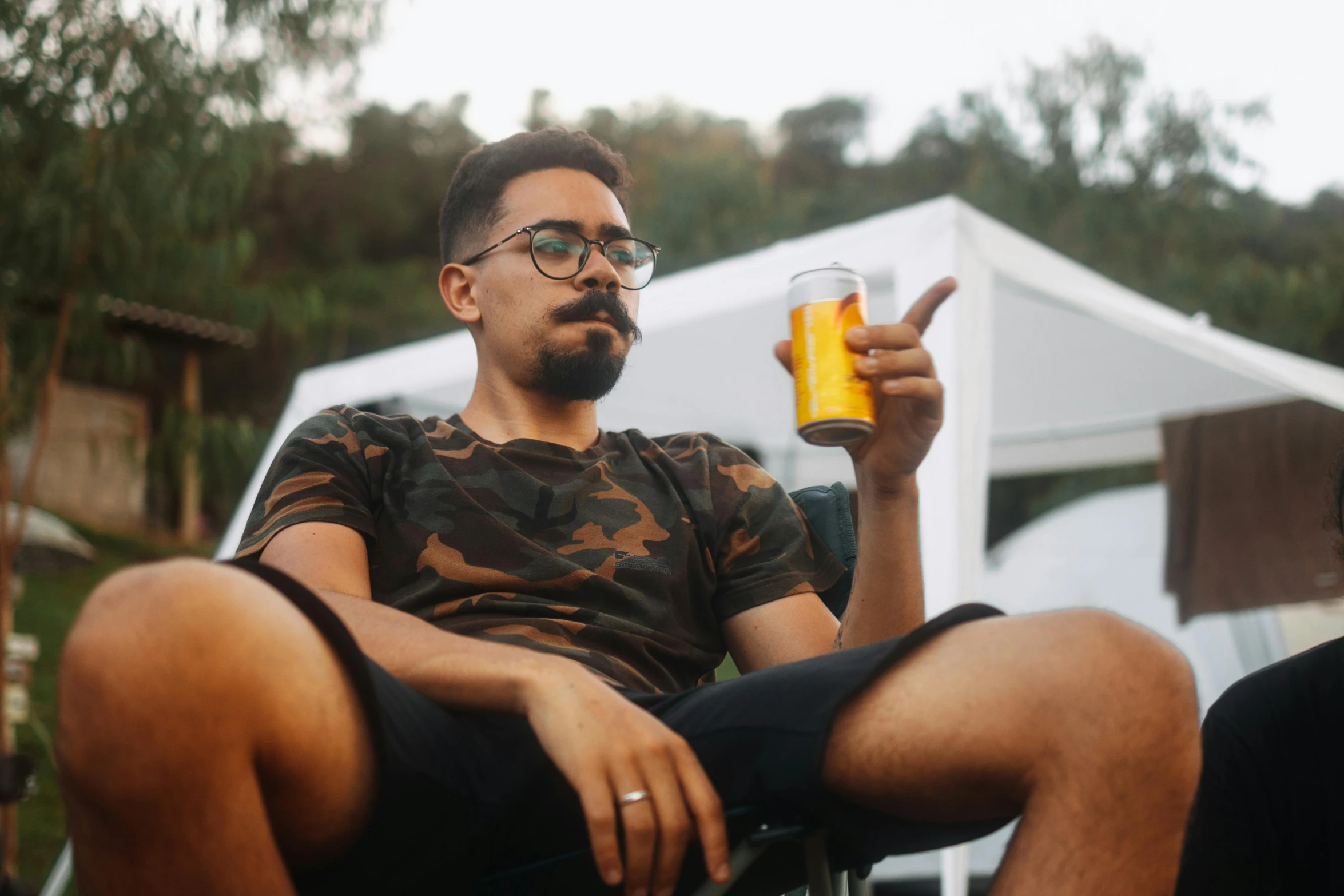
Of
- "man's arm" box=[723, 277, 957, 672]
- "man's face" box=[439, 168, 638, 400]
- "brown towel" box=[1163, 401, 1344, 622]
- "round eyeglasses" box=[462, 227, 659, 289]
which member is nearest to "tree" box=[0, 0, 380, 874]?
"man's face" box=[439, 168, 638, 400]

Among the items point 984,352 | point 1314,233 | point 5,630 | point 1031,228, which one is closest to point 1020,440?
point 984,352

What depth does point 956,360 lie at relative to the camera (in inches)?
107

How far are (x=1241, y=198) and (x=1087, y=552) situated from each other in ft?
34.1

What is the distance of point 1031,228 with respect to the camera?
42.8 feet

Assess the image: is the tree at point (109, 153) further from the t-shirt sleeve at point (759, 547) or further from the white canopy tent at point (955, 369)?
the t-shirt sleeve at point (759, 547)

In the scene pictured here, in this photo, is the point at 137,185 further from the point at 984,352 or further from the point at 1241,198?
the point at 1241,198

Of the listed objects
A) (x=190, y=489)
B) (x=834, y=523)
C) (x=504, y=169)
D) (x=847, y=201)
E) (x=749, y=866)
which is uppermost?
(x=847, y=201)

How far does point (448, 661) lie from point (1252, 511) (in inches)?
183

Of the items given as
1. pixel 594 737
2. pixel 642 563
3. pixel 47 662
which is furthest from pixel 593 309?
pixel 47 662

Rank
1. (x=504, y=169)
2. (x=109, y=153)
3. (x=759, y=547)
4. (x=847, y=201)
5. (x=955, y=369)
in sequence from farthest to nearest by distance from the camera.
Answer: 1. (x=847, y=201)
2. (x=109, y=153)
3. (x=955, y=369)
4. (x=504, y=169)
5. (x=759, y=547)

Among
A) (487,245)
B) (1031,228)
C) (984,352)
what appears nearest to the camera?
(487,245)

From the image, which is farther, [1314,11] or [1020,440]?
[1314,11]

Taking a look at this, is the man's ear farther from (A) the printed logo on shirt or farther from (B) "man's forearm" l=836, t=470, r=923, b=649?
(B) "man's forearm" l=836, t=470, r=923, b=649

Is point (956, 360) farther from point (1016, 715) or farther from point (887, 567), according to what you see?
point (1016, 715)
